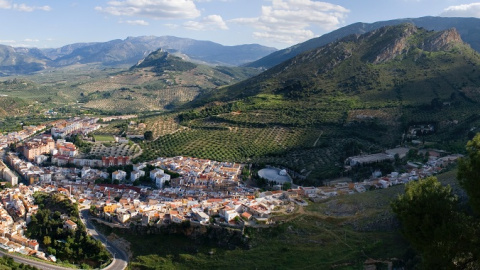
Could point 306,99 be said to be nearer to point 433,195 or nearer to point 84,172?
point 84,172

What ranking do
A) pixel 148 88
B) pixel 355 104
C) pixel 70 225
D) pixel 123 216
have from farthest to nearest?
pixel 148 88, pixel 355 104, pixel 123 216, pixel 70 225

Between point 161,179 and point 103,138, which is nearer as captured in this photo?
point 161,179

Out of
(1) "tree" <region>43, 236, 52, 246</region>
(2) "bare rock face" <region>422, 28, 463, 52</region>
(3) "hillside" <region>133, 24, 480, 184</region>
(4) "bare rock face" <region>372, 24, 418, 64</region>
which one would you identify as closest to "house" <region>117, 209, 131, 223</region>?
(1) "tree" <region>43, 236, 52, 246</region>

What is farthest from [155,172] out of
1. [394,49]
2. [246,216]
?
[394,49]

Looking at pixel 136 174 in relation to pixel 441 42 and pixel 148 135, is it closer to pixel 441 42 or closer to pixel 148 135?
pixel 148 135

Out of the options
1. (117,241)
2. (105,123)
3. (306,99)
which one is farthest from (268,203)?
(105,123)
